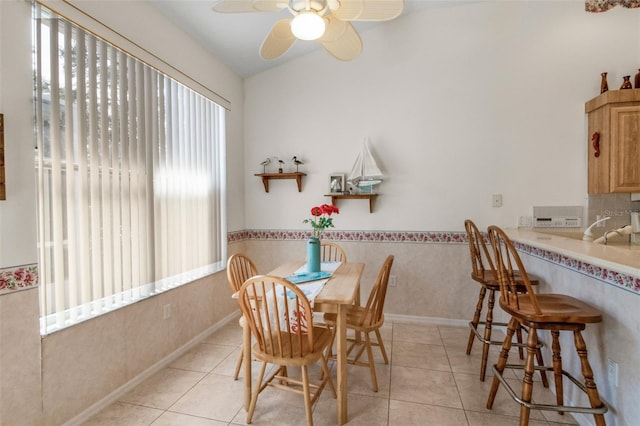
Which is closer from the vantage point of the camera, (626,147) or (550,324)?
A: (550,324)

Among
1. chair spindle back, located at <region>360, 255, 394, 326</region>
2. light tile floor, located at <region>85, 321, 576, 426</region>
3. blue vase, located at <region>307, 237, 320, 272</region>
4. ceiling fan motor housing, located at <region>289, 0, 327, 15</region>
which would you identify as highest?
ceiling fan motor housing, located at <region>289, 0, 327, 15</region>

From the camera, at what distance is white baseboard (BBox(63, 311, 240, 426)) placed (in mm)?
1787

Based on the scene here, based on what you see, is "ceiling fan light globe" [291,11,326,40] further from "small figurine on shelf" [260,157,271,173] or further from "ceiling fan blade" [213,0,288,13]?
"small figurine on shelf" [260,157,271,173]

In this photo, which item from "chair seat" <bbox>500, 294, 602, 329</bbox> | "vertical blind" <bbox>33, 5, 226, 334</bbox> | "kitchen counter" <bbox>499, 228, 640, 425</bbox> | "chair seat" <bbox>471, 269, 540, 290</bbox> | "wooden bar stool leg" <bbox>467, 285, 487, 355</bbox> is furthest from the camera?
"wooden bar stool leg" <bbox>467, 285, 487, 355</bbox>

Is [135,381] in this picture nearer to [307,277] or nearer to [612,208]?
[307,277]

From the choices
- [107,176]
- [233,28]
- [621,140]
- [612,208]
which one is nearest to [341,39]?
[233,28]

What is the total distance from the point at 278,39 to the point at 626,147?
2.91 meters

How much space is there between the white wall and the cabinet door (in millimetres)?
292

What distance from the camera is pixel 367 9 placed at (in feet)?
5.17

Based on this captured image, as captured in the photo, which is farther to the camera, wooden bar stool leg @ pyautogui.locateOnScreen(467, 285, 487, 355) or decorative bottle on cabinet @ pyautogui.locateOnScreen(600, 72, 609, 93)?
decorative bottle on cabinet @ pyautogui.locateOnScreen(600, 72, 609, 93)

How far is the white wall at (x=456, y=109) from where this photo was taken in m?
2.87

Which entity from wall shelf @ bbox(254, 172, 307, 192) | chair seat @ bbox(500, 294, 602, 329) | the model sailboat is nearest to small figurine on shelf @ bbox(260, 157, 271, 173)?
wall shelf @ bbox(254, 172, 307, 192)

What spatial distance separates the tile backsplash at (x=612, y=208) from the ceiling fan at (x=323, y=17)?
2.63 metres

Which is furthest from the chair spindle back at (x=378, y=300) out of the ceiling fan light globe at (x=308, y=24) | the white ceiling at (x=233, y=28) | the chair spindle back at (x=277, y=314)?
the white ceiling at (x=233, y=28)
